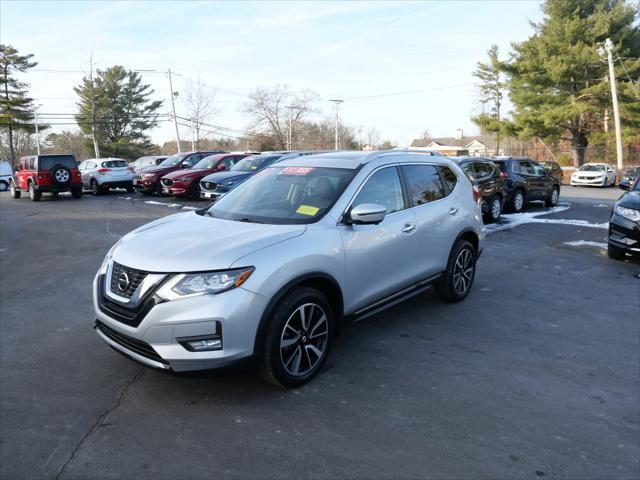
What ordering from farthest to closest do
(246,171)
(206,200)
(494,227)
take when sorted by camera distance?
1. (206,200)
2. (246,171)
3. (494,227)

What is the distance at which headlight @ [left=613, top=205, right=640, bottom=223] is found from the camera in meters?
7.55

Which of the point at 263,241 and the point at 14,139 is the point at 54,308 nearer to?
the point at 263,241

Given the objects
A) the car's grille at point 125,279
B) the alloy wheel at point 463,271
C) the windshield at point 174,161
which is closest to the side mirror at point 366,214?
the car's grille at point 125,279

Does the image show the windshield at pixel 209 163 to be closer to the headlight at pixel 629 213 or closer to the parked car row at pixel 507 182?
the parked car row at pixel 507 182

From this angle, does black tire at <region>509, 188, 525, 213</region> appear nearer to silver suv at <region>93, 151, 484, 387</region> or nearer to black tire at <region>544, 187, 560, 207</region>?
black tire at <region>544, 187, 560, 207</region>

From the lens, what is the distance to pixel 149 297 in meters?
3.20

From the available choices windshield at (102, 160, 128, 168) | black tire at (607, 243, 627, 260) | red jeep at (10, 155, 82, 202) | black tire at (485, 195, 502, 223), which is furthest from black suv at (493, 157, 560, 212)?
windshield at (102, 160, 128, 168)

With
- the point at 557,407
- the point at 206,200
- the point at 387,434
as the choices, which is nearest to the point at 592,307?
the point at 557,407

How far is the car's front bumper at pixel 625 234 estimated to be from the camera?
7.53m

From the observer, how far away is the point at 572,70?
111 ft

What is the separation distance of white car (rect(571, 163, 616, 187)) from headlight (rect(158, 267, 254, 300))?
1132 inches

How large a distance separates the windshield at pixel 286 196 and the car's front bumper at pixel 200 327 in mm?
1000

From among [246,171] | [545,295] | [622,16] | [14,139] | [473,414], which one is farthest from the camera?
[14,139]

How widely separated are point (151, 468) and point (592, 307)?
5239 mm
